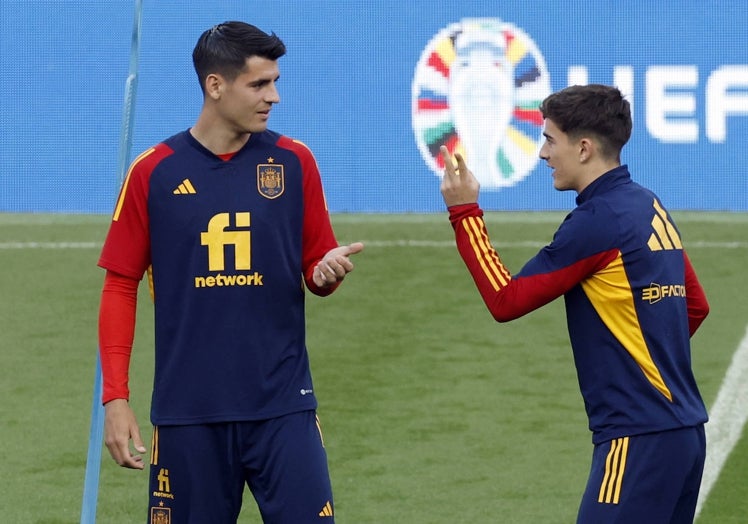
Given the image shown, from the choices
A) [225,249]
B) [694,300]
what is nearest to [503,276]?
[694,300]

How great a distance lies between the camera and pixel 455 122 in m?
13.6

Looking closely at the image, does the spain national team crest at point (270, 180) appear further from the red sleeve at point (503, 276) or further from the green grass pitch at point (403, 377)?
the green grass pitch at point (403, 377)

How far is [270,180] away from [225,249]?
0.80 feet

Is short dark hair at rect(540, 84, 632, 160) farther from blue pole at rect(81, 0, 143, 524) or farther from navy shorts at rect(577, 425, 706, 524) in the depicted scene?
blue pole at rect(81, 0, 143, 524)

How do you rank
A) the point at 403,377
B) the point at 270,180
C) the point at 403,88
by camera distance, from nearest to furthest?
the point at 270,180 → the point at 403,377 → the point at 403,88

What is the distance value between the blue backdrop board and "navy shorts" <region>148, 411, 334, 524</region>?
30.7 ft

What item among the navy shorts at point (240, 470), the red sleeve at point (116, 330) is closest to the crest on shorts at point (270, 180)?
the red sleeve at point (116, 330)

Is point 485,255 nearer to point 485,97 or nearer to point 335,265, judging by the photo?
point 335,265

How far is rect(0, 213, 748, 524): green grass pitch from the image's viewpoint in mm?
7453

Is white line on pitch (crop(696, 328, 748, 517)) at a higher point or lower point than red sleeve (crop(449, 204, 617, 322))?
lower

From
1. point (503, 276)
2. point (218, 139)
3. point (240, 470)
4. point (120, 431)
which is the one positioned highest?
point (218, 139)

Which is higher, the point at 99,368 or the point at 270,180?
the point at 270,180

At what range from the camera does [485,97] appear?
1356cm

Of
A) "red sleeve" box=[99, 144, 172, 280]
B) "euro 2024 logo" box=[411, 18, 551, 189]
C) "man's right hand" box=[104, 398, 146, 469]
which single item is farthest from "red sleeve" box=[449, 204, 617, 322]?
"euro 2024 logo" box=[411, 18, 551, 189]
